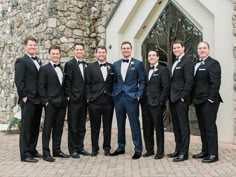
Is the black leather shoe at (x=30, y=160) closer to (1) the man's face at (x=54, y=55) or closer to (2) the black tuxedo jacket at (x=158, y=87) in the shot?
(1) the man's face at (x=54, y=55)

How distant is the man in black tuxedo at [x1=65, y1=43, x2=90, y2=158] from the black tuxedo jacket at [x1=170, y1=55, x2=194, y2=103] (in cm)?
156

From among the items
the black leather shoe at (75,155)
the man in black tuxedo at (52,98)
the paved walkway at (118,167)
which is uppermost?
the man in black tuxedo at (52,98)

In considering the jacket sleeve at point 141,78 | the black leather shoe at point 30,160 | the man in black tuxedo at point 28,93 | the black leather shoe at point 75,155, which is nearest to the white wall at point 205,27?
the jacket sleeve at point 141,78

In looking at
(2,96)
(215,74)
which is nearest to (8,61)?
(2,96)

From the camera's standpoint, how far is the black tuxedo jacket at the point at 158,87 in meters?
6.30

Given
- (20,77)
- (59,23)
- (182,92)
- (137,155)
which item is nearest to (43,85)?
(20,77)

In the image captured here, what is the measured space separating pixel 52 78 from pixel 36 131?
3.32 ft

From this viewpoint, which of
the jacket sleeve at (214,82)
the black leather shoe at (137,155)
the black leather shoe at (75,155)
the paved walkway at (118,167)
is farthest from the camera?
the black leather shoe at (75,155)

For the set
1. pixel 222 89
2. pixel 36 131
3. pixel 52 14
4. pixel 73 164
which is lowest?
pixel 73 164

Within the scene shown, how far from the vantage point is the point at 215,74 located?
5934mm

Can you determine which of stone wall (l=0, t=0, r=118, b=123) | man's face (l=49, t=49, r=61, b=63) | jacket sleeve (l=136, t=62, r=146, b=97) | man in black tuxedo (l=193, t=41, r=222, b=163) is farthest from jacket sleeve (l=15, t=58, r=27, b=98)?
stone wall (l=0, t=0, r=118, b=123)

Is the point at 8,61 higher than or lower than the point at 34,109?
higher

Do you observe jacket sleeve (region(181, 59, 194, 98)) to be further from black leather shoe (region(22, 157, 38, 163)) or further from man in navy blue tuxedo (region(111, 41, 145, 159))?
black leather shoe (region(22, 157, 38, 163))

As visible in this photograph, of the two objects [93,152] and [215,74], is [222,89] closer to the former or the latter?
[215,74]
